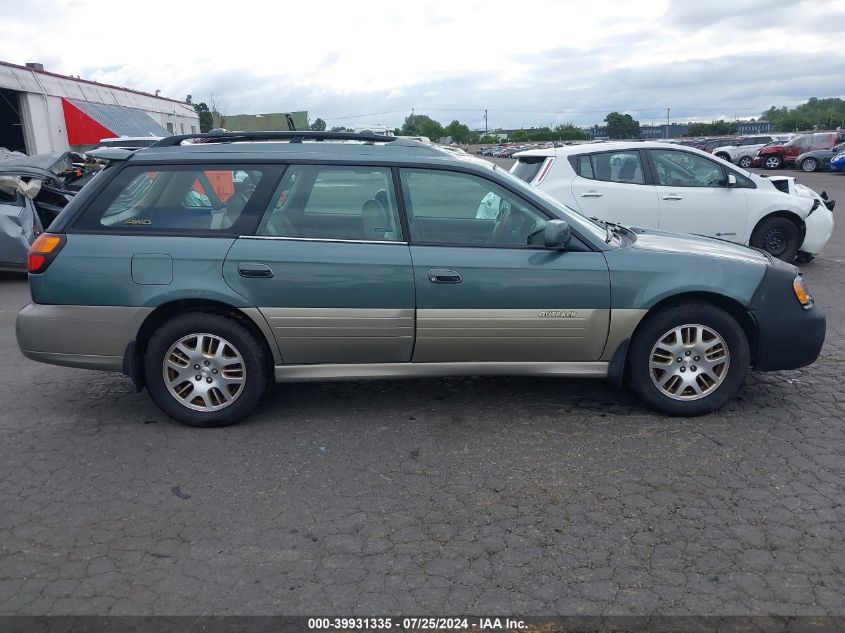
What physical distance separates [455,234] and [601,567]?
229 cm

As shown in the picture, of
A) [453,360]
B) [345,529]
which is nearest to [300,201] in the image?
[453,360]

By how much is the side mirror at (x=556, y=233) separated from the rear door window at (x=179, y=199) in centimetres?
174

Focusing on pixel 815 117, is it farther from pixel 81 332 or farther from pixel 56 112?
pixel 81 332

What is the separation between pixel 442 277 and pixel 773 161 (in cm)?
3524

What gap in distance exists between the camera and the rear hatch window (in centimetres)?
949

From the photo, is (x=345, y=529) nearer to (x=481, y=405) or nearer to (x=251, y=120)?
(x=481, y=405)

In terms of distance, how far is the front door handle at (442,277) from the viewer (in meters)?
4.63

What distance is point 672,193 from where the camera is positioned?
29.9ft

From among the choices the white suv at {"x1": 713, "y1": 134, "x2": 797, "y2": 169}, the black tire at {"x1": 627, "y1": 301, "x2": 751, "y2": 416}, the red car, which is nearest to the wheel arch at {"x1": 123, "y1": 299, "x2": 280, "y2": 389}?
the black tire at {"x1": 627, "y1": 301, "x2": 751, "y2": 416}

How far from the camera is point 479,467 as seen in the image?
13.8 feet

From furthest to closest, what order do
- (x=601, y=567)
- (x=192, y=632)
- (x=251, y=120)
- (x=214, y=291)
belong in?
(x=251, y=120) < (x=214, y=291) < (x=601, y=567) < (x=192, y=632)

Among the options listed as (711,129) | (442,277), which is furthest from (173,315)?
(711,129)

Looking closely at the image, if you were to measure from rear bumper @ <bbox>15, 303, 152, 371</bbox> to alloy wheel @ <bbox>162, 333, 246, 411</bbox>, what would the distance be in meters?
0.29

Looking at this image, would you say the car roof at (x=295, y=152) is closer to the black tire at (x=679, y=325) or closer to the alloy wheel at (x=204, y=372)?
the alloy wheel at (x=204, y=372)
